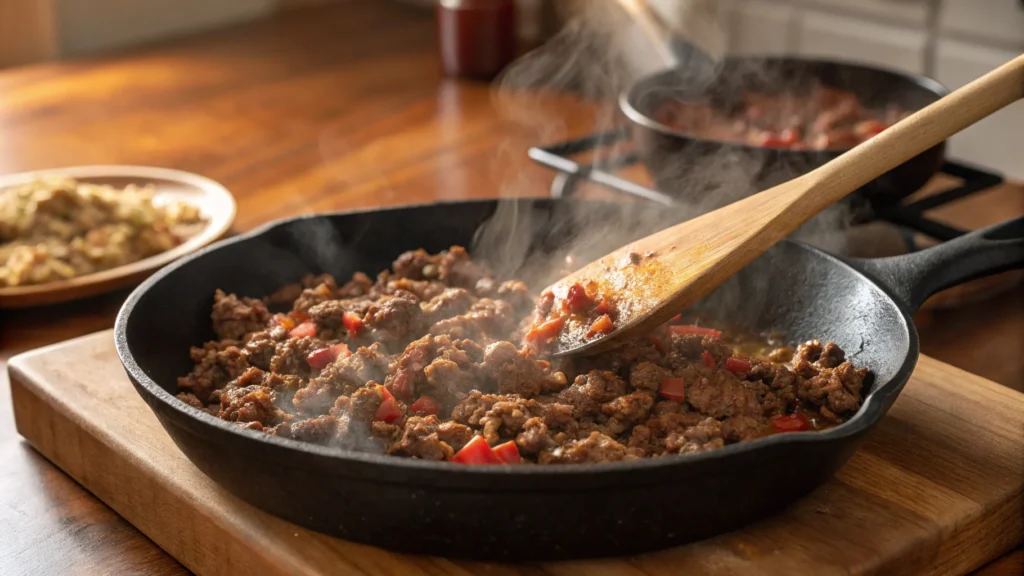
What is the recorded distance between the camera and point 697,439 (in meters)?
1.19

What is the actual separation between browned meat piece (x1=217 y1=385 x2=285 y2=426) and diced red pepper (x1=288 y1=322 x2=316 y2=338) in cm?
18

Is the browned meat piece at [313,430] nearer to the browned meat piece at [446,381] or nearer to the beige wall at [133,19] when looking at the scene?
the browned meat piece at [446,381]

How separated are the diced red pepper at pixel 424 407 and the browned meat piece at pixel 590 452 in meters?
0.16

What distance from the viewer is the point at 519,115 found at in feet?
9.55

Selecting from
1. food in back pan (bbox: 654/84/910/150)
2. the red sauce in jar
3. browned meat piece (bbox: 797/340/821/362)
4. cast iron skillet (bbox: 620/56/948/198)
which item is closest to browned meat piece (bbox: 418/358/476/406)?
browned meat piece (bbox: 797/340/821/362)

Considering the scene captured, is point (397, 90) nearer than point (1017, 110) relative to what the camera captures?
No

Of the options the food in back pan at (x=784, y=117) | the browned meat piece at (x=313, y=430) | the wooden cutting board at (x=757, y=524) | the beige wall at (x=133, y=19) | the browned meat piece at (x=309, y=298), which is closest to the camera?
the wooden cutting board at (x=757, y=524)

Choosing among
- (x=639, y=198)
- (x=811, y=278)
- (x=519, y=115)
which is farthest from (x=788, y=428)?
(x=519, y=115)

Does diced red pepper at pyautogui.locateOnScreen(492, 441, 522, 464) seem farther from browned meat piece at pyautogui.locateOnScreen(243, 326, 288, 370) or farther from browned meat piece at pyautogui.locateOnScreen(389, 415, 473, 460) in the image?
browned meat piece at pyautogui.locateOnScreen(243, 326, 288, 370)

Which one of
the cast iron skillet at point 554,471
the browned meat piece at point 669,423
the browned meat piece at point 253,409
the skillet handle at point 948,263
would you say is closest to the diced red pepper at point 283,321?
the cast iron skillet at point 554,471

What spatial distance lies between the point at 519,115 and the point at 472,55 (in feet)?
1.22

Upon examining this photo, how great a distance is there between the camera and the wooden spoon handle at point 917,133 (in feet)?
4.29

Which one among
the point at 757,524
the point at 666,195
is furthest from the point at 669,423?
the point at 666,195

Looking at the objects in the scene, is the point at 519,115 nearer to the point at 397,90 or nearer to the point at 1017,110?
the point at 397,90
